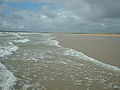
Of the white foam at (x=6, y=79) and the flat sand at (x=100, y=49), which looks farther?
the flat sand at (x=100, y=49)

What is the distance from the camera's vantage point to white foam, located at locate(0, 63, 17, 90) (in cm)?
557

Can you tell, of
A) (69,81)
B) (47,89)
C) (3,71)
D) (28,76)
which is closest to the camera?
(47,89)

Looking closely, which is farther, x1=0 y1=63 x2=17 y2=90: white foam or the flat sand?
the flat sand

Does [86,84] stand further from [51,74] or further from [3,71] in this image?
[3,71]

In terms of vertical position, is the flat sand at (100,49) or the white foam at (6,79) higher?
the flat sand at (100,49)

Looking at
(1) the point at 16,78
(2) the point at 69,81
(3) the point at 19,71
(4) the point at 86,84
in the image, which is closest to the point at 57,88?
(2) the point at 69,81

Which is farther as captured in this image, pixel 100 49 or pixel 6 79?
pixel 100 49

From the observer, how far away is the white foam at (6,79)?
557 cm

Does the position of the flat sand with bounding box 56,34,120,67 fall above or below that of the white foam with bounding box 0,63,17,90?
above

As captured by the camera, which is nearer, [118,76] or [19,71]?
[118,76]

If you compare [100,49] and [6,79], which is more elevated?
[100,49]

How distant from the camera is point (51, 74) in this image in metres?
7.14

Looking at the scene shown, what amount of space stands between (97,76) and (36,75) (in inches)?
132

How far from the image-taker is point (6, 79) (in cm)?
634
